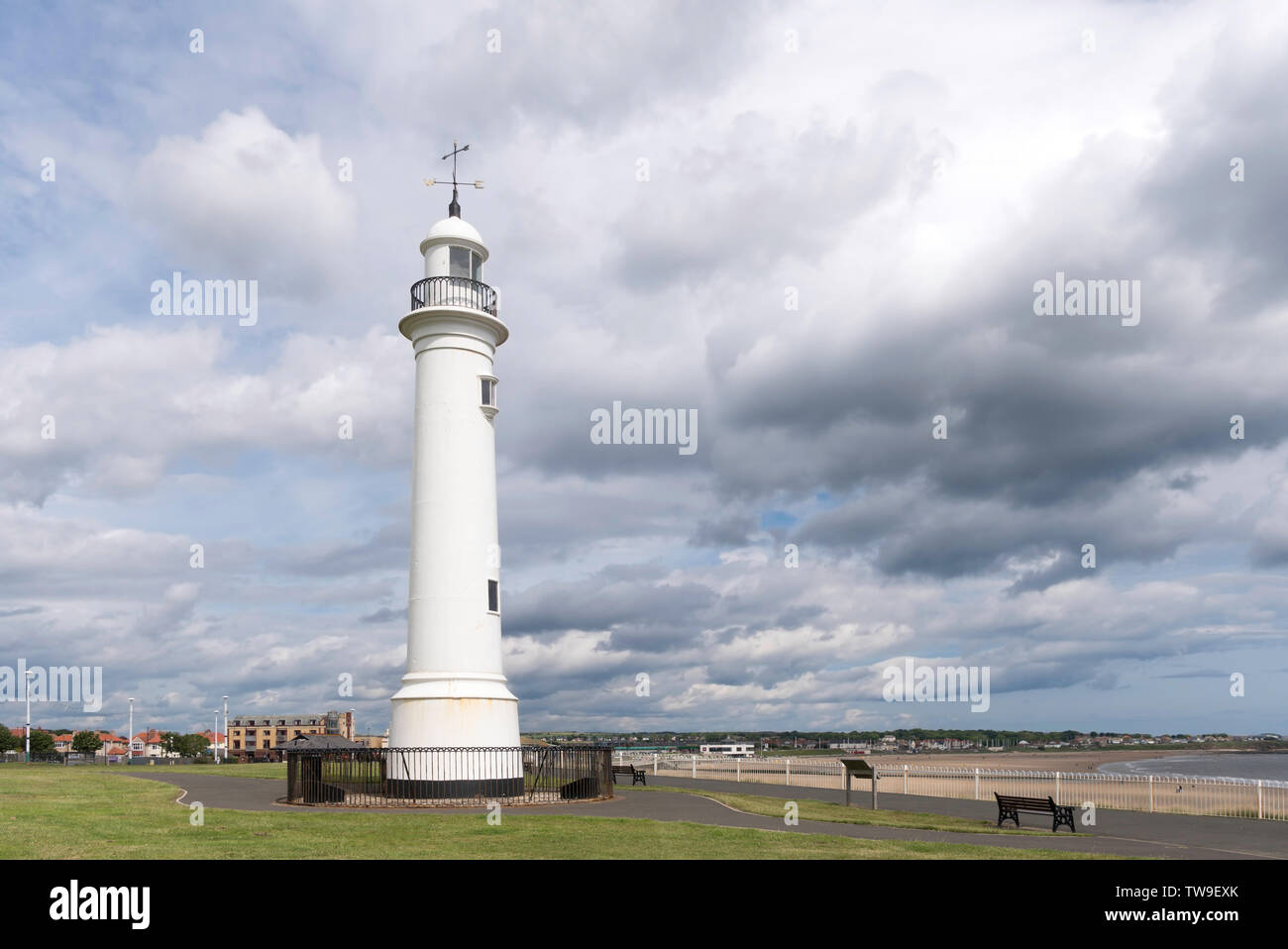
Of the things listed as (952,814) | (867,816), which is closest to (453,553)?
(867,816)

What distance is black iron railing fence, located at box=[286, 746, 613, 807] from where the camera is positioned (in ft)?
71.4

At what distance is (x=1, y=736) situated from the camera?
10194 centimetres

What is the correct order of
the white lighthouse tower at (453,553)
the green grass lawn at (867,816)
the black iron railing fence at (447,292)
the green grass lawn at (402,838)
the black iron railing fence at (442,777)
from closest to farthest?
the green grass lawn at (402,838), the green grass lawn at (867,816), the black iron railing fence at (442,777), the white lighthouse tower at (453,553), the black iron railing fence at (447,292)

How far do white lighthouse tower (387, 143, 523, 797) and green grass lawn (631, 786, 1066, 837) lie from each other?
19.0ft

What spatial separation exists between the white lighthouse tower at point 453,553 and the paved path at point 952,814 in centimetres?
222

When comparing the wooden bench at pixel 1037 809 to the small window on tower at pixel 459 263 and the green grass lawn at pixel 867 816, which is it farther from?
the small window on tower at pixel 459 263

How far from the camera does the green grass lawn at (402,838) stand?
521 inches

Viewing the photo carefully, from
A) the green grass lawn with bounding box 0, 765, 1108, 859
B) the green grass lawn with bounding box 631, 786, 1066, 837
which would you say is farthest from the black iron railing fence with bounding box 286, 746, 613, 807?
the green grass lawn with bounding box 631, 786, 1066, 837

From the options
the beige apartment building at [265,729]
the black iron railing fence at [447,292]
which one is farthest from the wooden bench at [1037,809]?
the beige apartment building at [265,729]

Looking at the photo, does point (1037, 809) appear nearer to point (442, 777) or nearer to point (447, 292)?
point (442, 777)

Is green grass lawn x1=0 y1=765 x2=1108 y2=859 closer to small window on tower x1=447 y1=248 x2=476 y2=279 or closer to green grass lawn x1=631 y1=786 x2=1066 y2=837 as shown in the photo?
green grass lawn x1=631 y1=786 x2=1066 y2=837
